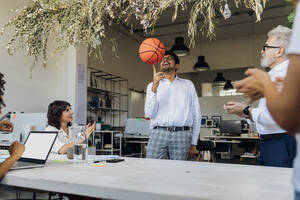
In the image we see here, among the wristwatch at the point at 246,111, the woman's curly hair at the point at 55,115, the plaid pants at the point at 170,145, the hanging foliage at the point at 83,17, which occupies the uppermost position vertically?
the hanging foliage at the point at 83,17

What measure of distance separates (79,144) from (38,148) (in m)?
0.22

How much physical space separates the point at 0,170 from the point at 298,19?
116cm

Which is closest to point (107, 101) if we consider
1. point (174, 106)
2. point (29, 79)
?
point (29, 79)

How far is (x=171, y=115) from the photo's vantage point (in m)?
2.54

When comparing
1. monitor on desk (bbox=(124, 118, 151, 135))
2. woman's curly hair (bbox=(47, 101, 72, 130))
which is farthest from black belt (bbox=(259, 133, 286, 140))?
monitor on desk (bbox=(124, 118, 151, 135))

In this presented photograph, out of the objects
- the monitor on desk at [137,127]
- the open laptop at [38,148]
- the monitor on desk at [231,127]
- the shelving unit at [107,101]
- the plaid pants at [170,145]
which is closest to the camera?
the open laptop at [38,148]

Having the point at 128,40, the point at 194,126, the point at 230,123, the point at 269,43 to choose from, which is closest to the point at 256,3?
the point at 269,43

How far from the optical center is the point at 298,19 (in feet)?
1.72

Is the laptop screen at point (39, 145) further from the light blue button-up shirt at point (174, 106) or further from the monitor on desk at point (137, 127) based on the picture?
the monitor on desk at point (137, 127)

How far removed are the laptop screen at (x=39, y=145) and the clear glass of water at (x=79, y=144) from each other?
0.15m

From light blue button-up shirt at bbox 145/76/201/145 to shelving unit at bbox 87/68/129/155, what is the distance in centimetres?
490

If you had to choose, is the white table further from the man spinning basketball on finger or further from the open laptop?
the man spinning basketball on finger

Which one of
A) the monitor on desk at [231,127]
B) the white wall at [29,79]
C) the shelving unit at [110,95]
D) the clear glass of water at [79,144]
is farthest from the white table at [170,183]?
the shelving unit at [110,95]

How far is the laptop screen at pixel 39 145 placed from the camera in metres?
1.41
